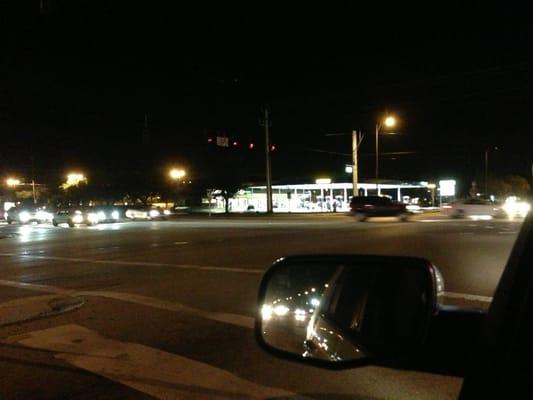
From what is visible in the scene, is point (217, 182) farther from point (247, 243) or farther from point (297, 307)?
point (297, 307)

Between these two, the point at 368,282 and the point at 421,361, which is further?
Answer: the point at 368,282

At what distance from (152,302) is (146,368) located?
14.1ft

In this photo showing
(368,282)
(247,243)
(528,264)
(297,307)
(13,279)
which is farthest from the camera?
(247,243)

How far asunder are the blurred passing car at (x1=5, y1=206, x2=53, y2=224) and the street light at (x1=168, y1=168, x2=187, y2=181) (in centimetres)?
2527

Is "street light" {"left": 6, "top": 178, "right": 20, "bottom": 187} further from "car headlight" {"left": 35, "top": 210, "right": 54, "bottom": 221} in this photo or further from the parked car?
the parked car

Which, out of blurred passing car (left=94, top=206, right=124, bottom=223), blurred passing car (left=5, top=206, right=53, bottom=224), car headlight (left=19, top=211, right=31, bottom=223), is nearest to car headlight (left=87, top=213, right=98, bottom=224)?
blurred passing car (left=94, top=206, right=124, bottom=223)

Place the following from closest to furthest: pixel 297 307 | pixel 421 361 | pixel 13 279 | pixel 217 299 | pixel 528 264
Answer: pixel 528 264, pixel 421 361, pixel 297 307, pixel 217 299, pixel 13 279

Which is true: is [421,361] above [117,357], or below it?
above

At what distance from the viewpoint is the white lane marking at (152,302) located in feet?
29.3

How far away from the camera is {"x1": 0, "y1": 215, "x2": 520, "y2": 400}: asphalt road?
5.74 metres

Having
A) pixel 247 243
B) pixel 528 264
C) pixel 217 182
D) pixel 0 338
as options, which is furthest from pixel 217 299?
pixel 217 182

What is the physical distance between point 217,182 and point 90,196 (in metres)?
21.4

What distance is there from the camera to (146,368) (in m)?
6.43

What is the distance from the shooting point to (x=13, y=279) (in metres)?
14.7
